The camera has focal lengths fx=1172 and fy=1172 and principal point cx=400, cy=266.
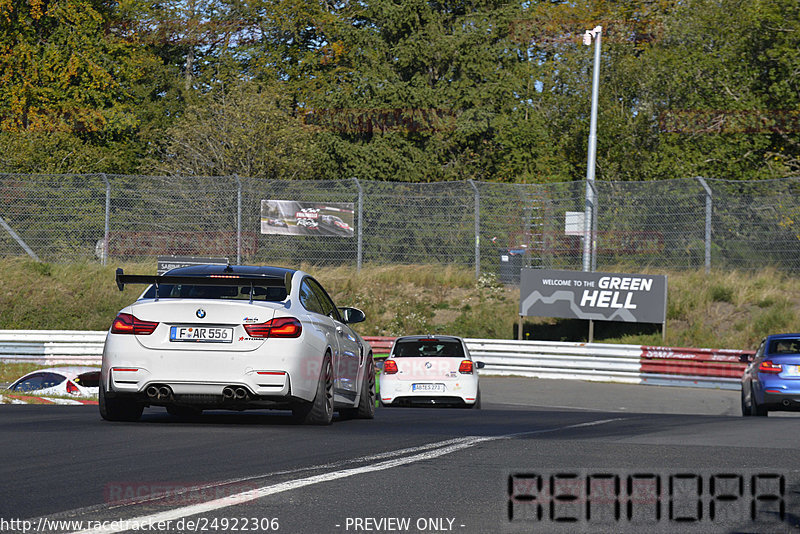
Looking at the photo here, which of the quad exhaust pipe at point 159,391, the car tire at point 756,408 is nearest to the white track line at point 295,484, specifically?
the quad exhaust pipe at point 159,391

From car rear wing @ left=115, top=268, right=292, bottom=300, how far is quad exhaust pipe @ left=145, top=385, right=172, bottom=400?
3.03ft

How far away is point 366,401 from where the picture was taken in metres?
12.5

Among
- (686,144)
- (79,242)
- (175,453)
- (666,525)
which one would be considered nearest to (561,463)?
(666,525)

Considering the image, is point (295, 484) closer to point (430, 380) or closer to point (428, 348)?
point (430, 380)

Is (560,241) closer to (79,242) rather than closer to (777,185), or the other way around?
(777,185)

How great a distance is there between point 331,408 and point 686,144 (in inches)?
1099

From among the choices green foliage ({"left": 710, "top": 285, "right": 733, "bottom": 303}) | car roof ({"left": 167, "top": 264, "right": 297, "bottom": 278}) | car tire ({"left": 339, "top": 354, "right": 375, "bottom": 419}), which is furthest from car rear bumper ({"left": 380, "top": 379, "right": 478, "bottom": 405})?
green foliage ({"left": 710, "top": 285, "right": 733, "bottom": 303})

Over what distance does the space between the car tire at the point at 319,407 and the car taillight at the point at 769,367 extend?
895cm

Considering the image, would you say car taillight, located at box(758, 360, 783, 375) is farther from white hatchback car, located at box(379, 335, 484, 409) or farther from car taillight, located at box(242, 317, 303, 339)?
car taillight, located at box(242, 317, 303, 339)

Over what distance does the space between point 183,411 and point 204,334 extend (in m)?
3.08

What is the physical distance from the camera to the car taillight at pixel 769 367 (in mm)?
17248

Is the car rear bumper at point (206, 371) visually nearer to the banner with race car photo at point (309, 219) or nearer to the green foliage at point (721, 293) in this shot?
the banner with race car photo at point (309, 219)

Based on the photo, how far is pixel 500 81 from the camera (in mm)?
45625

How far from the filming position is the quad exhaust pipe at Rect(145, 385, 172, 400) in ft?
33.1
